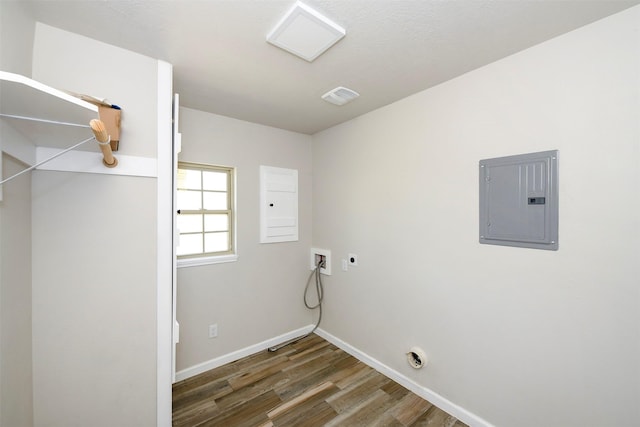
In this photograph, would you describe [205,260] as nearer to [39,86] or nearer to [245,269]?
[245,269]

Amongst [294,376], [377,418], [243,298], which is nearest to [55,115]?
[243,298]

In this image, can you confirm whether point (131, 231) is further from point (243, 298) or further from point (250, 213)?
point (243, 298)

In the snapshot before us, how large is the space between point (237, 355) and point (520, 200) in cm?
279

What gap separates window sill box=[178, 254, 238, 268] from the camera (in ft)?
7.41

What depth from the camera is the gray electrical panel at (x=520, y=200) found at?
1436 mm

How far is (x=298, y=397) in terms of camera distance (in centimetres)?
205

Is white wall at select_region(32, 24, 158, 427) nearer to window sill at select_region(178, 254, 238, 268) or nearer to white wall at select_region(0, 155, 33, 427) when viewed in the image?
white wall at select_region(0, 155, 33, 427)

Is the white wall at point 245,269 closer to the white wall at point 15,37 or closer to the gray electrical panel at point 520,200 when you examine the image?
the white wall at point 15,37

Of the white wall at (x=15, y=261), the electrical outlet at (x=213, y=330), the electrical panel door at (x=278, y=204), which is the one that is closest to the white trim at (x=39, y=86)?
the white wall at (x=15, y=261)

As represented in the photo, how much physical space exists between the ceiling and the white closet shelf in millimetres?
562

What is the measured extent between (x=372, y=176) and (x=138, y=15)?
1.97 meters

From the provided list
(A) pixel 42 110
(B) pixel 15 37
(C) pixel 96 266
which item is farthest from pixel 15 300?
(B) pixel 15 37

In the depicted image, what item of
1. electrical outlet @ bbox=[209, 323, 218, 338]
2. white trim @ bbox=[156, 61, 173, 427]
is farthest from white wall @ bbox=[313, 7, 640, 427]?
white trim @ bbox=[156, 61, 173, 427]

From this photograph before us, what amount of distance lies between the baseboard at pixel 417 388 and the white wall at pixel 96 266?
179 centimetres
